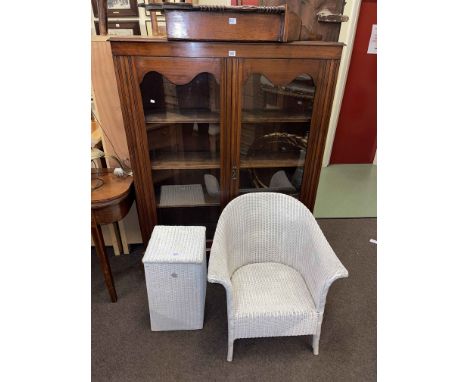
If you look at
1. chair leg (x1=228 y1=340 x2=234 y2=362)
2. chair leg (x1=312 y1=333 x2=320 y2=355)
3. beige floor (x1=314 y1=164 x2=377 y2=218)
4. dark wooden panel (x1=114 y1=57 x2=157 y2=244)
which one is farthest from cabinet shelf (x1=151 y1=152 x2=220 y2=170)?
beige floor (x1=314 y1=164 x2=377 y2=218)

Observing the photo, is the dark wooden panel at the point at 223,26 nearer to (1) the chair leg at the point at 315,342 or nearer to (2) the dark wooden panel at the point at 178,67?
(2) the dark wooden panel at the point at 178,67

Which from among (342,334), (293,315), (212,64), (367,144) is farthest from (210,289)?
(367,144)

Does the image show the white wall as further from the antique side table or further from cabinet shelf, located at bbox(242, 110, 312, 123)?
the antique side table

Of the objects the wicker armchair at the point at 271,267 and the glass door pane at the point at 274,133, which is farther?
Answer: the glass door pane at the point at 274,133

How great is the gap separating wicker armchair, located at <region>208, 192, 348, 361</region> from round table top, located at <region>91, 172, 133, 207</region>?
628 millimetres

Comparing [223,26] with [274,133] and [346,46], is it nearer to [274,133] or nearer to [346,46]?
[274,133]

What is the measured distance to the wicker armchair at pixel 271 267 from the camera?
4.48 ft

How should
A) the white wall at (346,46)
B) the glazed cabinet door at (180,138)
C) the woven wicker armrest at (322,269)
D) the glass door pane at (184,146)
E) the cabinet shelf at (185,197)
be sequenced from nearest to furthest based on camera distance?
the woven wicker armrest at (322,269)
the glazed cabinet door at (180,138)
the glass door pane at (184,146)
the cabinet shelf at (185,197)
the white wall at (346,46)

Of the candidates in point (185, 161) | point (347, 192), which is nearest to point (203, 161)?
point (185, 161)

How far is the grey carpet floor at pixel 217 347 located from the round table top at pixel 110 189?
683 mm

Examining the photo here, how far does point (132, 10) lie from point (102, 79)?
195 centimetres

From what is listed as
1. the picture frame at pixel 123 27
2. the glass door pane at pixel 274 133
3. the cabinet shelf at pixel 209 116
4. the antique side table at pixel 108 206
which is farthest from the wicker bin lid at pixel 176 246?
the picture frame at pixel 123 27

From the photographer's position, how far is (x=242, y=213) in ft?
5.37

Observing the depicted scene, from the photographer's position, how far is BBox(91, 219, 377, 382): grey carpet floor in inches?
57.3
